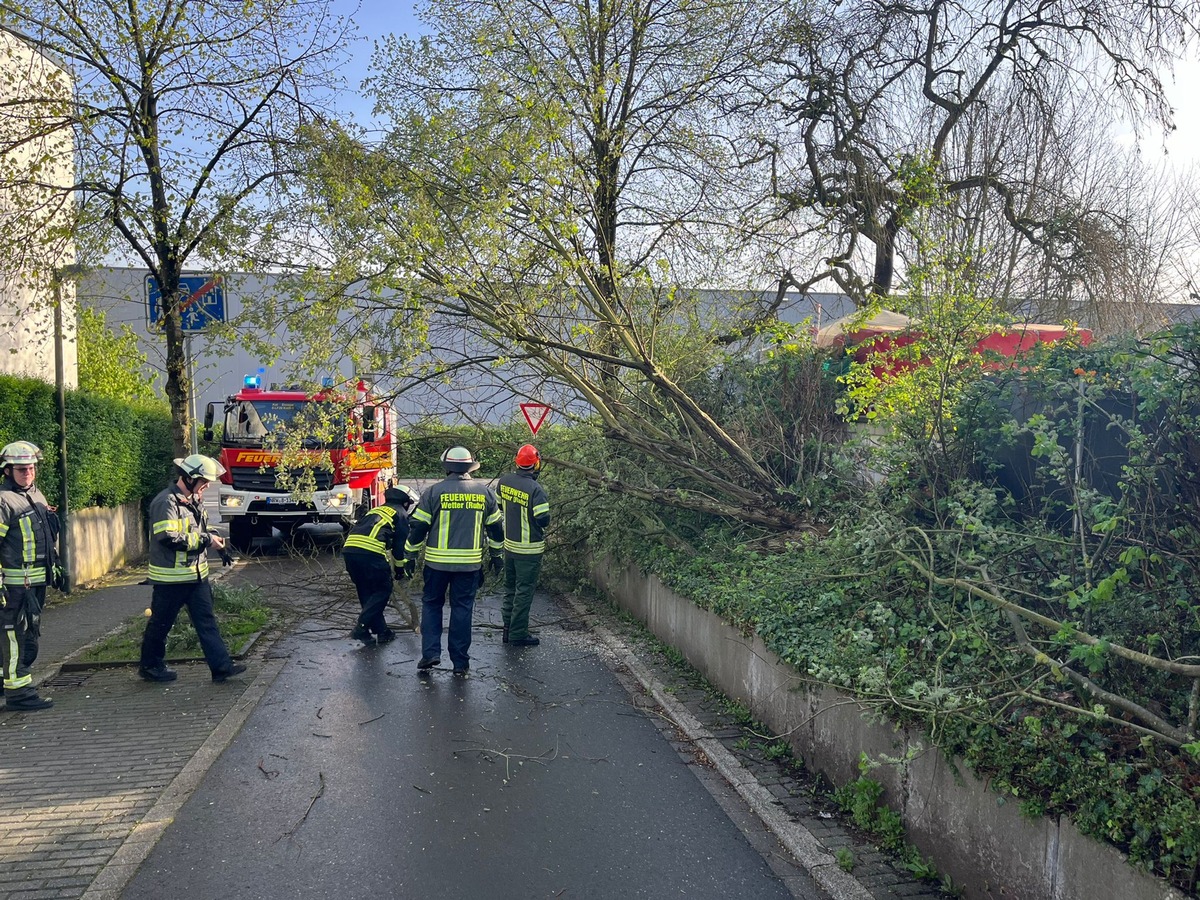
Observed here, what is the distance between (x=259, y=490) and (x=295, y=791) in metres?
11.0

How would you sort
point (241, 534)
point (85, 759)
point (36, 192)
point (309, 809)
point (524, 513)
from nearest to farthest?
point (309, 809), point (85, 759), point (524, 513), point (36, 192), point (241, 534)

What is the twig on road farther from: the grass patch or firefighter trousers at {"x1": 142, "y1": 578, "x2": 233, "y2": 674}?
the grass patch

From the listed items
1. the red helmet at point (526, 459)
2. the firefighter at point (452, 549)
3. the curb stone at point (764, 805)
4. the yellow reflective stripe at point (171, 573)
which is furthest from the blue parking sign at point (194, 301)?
the curb stone at point (764, 805)

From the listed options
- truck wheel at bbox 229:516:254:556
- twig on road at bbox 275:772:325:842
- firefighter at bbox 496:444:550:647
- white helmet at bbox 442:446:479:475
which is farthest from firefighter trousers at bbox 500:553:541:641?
truck wheel at bbox 229:516:254:556

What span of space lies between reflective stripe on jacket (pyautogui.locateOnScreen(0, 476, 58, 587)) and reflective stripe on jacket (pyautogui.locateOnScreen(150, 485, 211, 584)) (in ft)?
2.30

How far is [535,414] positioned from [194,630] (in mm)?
4383

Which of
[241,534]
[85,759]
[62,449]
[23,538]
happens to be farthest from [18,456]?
[241,534]

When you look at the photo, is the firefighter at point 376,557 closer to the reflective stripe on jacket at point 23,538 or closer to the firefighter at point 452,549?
the firefighter at point 452,549

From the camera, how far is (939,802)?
13.1ft

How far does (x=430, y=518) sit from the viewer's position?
794 centimetres

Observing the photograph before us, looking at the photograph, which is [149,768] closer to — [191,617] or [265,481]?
[191,617]

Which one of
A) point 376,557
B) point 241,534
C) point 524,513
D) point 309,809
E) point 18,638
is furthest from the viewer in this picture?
point 241,534

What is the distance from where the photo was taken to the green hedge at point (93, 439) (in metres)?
10.4

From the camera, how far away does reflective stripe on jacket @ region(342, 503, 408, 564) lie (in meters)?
8.73
